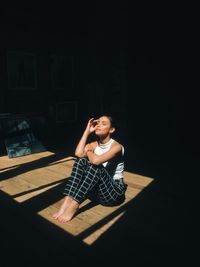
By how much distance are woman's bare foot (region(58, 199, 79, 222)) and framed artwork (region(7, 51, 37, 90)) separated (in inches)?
247

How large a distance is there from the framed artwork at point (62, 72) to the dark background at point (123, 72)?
0.19 m

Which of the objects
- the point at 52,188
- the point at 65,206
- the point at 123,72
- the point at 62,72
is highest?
the point at 62,72

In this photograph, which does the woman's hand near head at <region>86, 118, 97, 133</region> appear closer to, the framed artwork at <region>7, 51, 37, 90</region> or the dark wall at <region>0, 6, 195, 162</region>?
the dark wall at <region>0, 6, 195, 162</region>

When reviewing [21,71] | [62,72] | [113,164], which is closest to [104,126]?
[113,164]

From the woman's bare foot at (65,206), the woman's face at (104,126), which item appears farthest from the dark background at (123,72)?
the woman's bare foot at (65,206)

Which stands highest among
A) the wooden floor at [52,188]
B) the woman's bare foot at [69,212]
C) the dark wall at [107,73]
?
the dark wall at [107,73]

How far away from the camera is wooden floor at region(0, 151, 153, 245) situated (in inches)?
132

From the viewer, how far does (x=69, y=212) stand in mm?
3428

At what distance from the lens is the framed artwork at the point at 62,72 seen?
387 inches

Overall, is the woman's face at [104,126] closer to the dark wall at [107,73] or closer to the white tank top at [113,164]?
the white tank top at [113,164]

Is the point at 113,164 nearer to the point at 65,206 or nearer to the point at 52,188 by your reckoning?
the point at 65,206

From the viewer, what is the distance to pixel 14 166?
234 inches

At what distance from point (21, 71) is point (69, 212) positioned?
6840mm

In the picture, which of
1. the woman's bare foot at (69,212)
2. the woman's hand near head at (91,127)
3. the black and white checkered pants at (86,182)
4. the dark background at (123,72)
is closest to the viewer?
the black and white checkered pants at (86,182)
